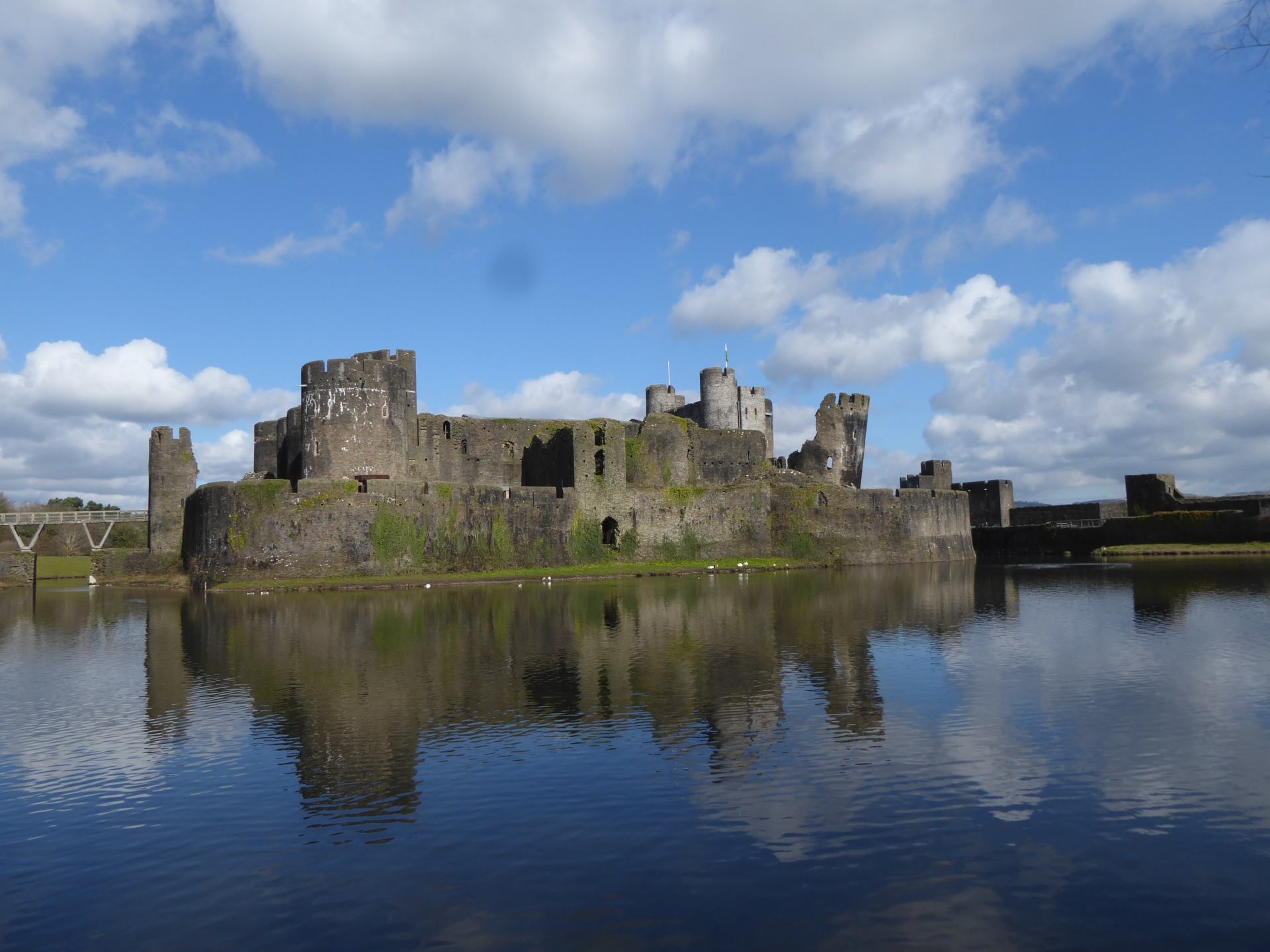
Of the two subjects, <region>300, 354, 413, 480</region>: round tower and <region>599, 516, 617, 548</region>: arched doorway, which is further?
<region>599, 516, 617, 548</region>: arched doorway

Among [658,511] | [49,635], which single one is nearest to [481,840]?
[49,635]

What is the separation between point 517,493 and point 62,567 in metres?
26.8

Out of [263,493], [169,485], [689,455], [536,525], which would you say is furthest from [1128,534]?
[169,485]

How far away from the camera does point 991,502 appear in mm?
68438

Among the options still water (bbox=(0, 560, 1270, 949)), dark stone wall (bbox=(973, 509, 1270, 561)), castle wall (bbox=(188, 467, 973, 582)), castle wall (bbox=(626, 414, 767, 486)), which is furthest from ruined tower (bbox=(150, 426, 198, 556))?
dark stone wall (bbox=(973, 509, 1270, 561))

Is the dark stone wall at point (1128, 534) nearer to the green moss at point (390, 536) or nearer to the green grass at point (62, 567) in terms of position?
the green moss at point (390, 536)

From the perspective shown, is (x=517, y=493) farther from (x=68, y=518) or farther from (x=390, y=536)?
(x=68, y=518)

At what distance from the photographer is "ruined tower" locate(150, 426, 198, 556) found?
4703 cm

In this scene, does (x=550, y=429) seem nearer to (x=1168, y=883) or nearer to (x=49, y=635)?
(x=49, y=635)

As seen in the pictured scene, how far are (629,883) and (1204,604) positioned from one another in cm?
2045

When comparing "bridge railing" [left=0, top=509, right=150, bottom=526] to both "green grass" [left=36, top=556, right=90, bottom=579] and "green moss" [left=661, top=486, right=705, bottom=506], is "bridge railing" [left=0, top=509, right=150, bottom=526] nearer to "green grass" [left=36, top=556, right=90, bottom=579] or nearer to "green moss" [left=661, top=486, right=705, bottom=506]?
"green grass" [left=36, top=556, right=90, bottom=579]

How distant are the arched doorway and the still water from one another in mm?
26769

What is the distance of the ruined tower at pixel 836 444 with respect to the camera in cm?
5719

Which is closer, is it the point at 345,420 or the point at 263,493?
the point at 263,493
